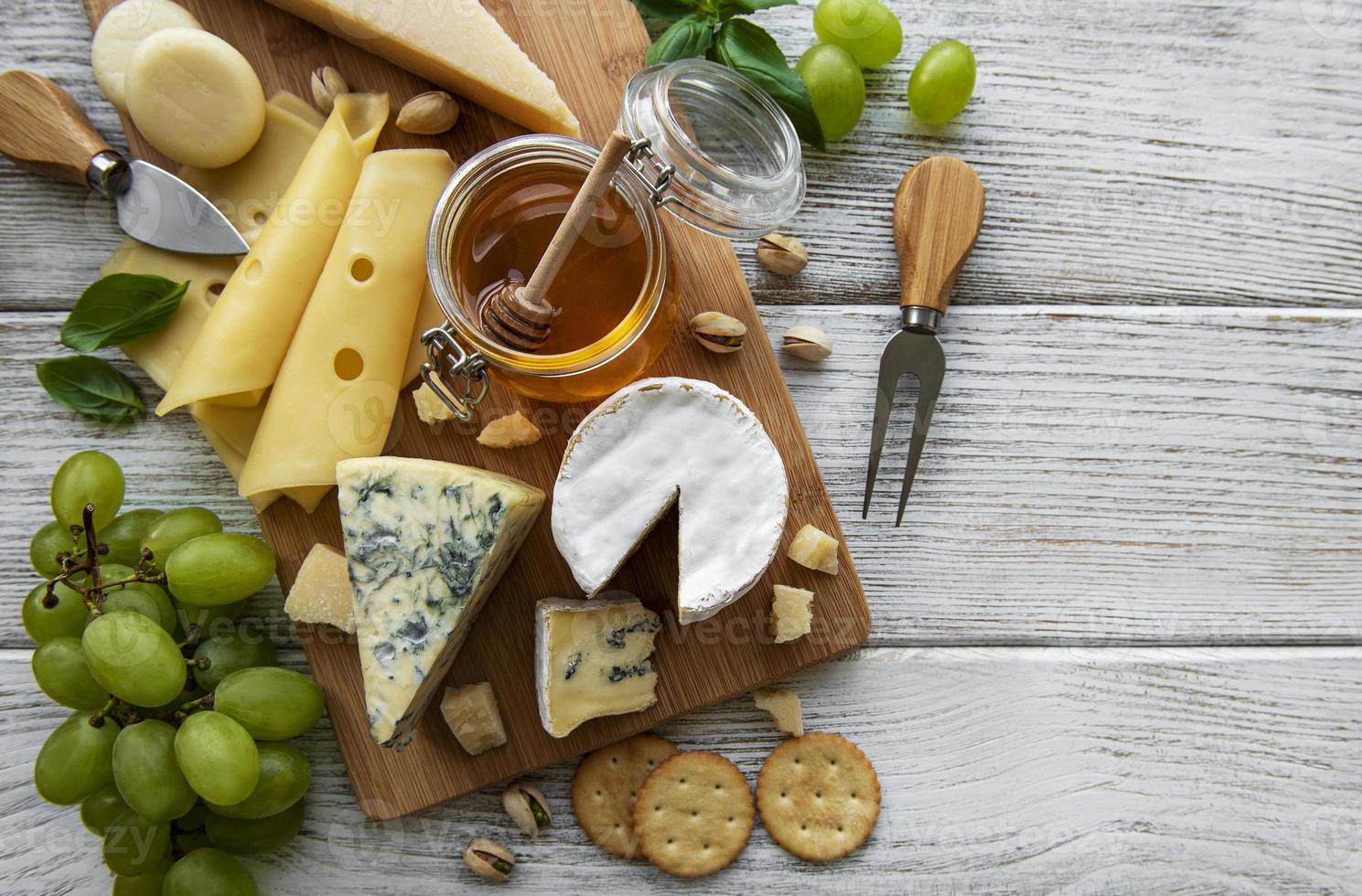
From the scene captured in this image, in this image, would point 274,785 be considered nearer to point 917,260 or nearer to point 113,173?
point 113,173

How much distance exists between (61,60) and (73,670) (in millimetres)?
859

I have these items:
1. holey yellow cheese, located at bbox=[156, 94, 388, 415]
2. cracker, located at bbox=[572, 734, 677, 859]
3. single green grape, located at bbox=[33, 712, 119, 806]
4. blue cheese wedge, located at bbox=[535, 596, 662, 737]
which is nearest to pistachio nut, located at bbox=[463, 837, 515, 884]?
cracker, located at bbox=[572, 734, 677, 859]

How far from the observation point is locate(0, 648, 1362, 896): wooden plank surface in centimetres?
126

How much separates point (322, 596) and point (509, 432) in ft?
1.07

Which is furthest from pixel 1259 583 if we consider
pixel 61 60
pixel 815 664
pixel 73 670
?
pixel 61 60

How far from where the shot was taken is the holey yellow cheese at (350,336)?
1156 millimetres

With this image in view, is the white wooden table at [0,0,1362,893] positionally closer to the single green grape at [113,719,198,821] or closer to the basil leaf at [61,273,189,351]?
the basil leaf at [61,273,189,351]

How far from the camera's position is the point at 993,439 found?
4.30ft

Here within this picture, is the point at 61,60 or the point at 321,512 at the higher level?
the point at 61,60

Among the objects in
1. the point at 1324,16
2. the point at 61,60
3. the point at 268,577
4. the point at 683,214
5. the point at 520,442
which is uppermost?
the point at 1324,16

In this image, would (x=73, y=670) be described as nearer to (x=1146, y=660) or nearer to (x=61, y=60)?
(x=61, y=60)

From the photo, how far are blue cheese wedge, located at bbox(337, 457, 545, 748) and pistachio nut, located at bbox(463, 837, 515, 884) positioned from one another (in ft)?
0.82

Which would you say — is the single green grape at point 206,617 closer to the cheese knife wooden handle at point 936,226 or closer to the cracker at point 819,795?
the cracker at point 819,795

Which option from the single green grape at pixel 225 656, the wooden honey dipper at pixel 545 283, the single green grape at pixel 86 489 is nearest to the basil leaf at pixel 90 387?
the single green grape at pixel 86 489
